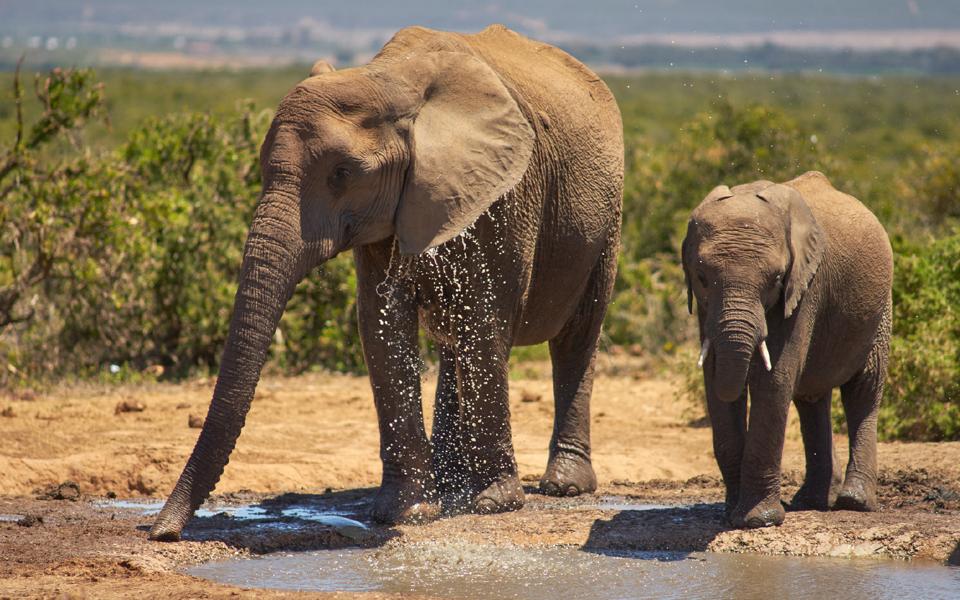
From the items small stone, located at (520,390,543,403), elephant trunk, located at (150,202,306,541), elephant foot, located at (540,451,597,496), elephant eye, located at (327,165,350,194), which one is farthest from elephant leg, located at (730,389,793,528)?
small stone, located at (520,390,543,403)

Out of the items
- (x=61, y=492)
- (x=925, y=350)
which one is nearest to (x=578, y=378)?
(x=925, y=350)

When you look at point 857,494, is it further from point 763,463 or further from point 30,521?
point 30,521

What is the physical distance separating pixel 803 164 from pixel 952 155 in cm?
339

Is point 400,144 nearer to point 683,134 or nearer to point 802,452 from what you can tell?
point 802,452

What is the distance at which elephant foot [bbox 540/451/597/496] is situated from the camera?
8.15 metres

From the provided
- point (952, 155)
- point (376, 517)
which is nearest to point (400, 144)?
point (376, 517)

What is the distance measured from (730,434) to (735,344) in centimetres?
76

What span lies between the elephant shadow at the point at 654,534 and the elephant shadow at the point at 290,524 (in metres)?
1.02

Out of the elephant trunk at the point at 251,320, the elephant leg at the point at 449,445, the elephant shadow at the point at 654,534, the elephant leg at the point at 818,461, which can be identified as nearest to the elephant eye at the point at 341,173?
the elephant trunk at the point at 251,320

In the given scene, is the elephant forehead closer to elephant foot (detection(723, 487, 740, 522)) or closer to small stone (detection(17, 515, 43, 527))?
elephant foot (detection(723, 487, 740, 522))

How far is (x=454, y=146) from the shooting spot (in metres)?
6.71

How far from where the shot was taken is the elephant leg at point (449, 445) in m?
7.50

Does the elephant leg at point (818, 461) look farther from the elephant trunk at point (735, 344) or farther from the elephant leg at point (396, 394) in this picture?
the elephant leg at point (396, 394)

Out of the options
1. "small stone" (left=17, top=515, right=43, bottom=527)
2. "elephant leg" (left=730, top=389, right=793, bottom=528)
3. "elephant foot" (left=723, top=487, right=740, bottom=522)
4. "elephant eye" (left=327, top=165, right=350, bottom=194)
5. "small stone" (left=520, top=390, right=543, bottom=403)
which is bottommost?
"small stone" (left=520, top=390, right=543, bottom=403)
